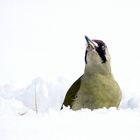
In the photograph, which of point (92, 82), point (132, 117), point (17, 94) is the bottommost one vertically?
point (17, 94)

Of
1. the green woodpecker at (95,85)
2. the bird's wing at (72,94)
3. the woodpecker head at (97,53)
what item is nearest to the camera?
the green woodpecker at (95,85)

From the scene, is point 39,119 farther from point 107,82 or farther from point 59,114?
point 107,82

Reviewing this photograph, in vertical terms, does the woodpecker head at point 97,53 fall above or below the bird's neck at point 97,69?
above

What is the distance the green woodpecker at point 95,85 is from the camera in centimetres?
562

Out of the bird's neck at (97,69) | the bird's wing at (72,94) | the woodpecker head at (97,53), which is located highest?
the woodpecker head at (97,53)

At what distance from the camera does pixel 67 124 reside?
78.4 inches

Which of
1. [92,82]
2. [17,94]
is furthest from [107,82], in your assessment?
[17,94]

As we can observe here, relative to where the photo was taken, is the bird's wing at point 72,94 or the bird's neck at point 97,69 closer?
the bird's wing at point 72,94

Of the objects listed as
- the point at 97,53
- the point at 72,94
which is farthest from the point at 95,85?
the point at 97,53

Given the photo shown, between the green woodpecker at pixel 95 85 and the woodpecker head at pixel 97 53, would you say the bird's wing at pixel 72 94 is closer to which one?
the green woodpecker at pixel 95 85

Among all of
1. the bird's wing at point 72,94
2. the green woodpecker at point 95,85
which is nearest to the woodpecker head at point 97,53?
the green woodpecker at point 95,85

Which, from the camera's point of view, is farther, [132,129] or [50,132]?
[132,129]

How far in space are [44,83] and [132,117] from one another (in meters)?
8.84

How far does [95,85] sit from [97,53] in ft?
2.04
